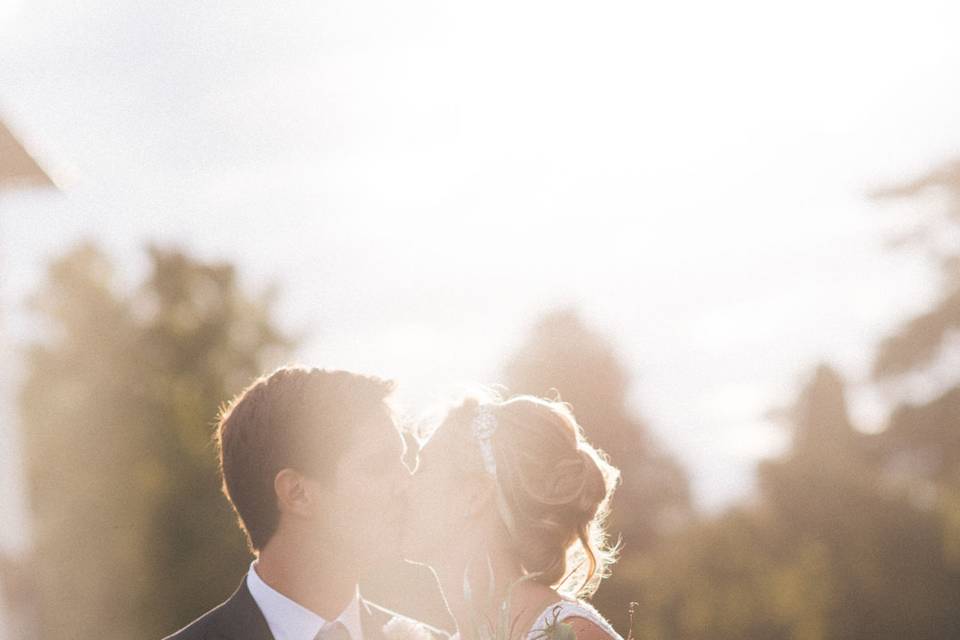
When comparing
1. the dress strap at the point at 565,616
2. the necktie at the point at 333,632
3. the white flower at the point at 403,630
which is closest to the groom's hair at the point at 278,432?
the necktie at the point at 333,632

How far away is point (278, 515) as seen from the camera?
4922 millimetres

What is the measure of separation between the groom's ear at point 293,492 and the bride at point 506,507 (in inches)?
23.2

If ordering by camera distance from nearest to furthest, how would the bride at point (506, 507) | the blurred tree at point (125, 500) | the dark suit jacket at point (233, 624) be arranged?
1. the dark suit jacket at point (233, 624)
2. the bride at point (506, 507)
3. the blurred tree at point (125, 500)

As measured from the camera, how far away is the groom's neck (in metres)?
4.86

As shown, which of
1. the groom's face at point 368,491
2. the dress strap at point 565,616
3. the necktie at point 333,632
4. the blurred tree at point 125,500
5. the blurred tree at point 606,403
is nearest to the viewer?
Answer: the necktie at point 333,632

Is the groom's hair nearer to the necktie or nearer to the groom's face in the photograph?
the groom's face

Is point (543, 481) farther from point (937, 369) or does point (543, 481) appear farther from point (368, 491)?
point (937, 369)

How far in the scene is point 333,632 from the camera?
15.9 ft

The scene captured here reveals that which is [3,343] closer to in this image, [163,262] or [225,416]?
[225,416]

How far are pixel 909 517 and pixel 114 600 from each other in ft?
58.3

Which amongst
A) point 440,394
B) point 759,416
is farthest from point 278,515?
point 759,416

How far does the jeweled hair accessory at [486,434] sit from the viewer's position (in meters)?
5.76

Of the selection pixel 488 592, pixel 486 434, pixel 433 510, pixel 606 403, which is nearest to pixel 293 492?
pixel 433 510

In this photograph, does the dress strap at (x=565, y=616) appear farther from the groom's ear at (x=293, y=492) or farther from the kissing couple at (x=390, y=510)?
the groom's ear at (x=293, y=492)
